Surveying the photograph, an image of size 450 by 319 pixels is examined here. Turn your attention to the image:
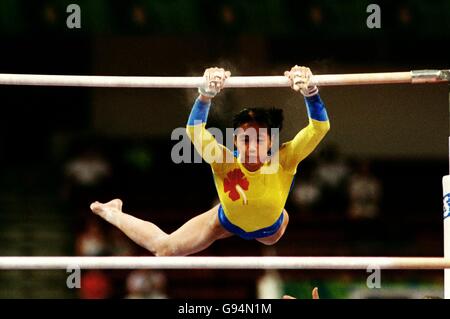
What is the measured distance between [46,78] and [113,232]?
455 centimetres

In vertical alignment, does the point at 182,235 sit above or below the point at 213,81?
below

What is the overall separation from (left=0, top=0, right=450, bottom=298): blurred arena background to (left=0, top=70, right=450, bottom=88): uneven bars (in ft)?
13.5

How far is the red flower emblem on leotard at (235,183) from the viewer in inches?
194

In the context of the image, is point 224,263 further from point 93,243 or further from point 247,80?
point 93,243

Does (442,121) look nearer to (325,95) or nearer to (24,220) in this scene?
(325,95)

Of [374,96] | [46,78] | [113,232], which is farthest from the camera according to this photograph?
[374,96]

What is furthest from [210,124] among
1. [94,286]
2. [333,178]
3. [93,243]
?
[94,286]

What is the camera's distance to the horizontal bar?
444cm

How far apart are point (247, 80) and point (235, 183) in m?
0.67

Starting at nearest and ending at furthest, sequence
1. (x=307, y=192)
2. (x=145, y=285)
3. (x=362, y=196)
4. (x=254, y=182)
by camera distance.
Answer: (x=254, y=182), (x=145, y=285), (x=362, y=196), (x=307, y=192)

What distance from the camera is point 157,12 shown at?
33.7 ft

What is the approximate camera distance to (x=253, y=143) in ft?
16.2

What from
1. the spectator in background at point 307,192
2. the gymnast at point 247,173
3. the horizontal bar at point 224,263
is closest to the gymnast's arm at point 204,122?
the gymnast at point 247,173
